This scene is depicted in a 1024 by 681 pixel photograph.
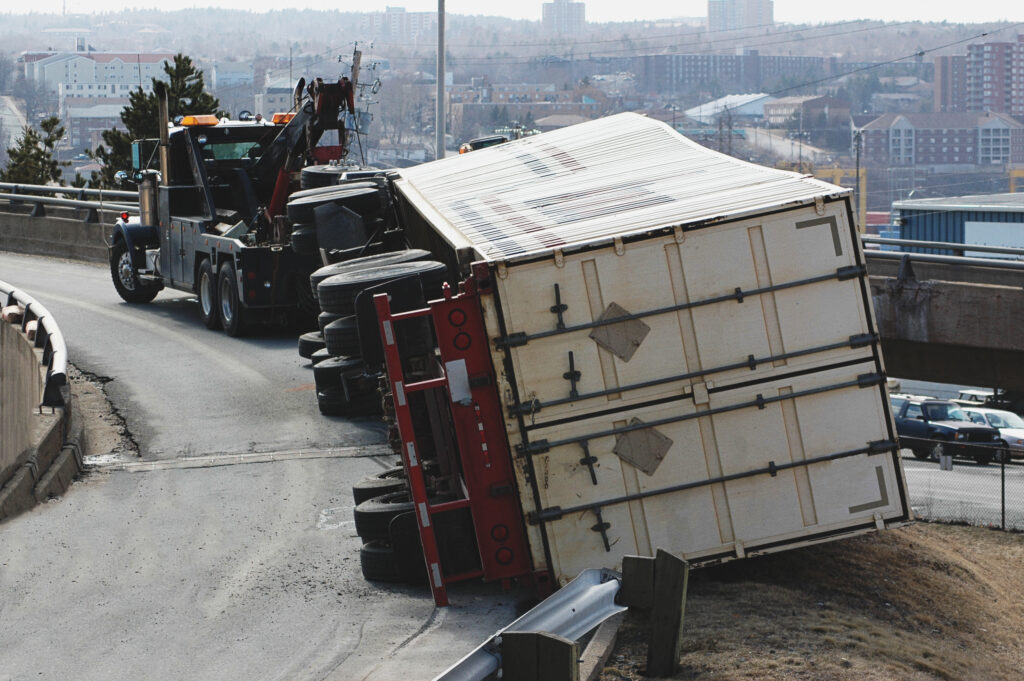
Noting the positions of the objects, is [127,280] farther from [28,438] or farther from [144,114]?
[144,114]

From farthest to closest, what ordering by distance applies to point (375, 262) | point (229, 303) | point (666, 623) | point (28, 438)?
point (229, 303), point (28, 438), point (375, 262), point (666, 623)

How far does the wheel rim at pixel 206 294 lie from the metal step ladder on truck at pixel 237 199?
22 mm

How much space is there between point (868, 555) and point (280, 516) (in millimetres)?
4957

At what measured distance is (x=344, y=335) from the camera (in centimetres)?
1064

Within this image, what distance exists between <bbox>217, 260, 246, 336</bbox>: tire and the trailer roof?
18.6 feet

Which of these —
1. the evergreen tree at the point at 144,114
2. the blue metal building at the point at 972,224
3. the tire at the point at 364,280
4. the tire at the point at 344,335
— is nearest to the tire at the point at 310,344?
the tire at the point at 364,280

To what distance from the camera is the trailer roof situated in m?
8.91

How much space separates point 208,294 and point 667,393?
13219 millimetres

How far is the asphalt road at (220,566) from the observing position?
25.6 ft

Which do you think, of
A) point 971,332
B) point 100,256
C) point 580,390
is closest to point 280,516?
point 580,390

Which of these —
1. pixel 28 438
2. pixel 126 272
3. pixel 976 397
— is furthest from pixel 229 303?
pixel 976 397

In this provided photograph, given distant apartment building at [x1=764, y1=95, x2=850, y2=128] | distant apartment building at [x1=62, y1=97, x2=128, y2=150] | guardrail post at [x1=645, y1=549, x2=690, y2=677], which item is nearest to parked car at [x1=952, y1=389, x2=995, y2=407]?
guardrail post at [x1=645, y1=549, x2=690, y2=677]

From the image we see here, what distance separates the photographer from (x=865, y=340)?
28.2ft

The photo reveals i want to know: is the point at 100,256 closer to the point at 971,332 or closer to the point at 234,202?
the point at 234,202
